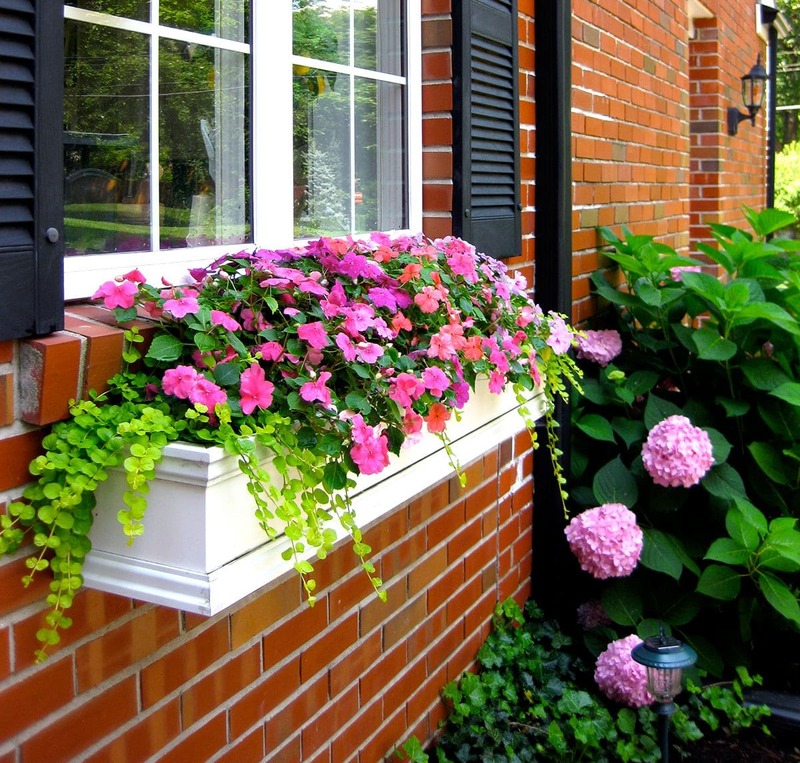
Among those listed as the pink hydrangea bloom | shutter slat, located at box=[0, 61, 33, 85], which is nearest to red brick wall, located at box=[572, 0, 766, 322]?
the pink hydrangea bloom

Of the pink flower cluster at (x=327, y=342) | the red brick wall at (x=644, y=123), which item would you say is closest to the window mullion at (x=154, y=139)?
the pink flower cluster at (x=327, y=342)

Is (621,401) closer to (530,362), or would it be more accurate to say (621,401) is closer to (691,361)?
(691,361)

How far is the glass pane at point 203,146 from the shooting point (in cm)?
179

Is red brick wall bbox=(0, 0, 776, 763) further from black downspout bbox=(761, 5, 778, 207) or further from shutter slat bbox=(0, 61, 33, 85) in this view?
black downspout bbox=(761, 5, 778, 207)

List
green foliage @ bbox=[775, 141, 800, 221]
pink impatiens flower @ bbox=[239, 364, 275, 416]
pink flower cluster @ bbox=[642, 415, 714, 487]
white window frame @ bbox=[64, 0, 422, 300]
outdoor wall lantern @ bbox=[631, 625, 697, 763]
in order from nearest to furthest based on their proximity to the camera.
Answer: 1. pink impatiens flower @ bbox=[239, 364, 275, 416]
2. white window frame @ bbox=[64, 0, 422, 300]
3. outdoor wall lantern @ bbox=[631, 625, 697, 763]
4. pink flower cluster @ bbox=[642, 415, 714, 487]
5. green foliage @ bbox=[775, 141, 800, 221]

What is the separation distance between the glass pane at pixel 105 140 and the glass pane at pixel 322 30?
52cm

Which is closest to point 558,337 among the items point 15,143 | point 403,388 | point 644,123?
point 403,388

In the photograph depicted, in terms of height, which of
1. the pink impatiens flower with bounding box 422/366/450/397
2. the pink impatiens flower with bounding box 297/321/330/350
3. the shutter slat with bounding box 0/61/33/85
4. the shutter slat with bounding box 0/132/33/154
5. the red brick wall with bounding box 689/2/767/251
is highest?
the red brick wall with bounding box 689/2/767/251

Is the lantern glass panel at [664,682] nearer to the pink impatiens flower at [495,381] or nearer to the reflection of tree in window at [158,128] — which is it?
the pink impatiens flower at [495,381]

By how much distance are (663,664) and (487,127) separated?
148 cm

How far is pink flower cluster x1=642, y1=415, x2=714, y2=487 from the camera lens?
10.1ft

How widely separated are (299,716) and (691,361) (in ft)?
6.73

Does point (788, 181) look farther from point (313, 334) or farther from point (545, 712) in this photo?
point (313, 334)

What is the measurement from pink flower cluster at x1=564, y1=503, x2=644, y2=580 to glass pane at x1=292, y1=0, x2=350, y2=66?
158 cm
